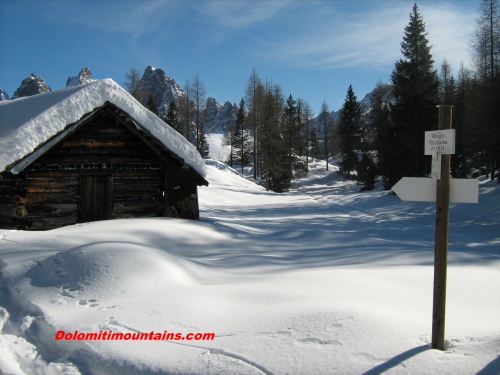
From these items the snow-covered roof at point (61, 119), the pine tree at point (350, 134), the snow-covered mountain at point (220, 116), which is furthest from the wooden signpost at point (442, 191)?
the snow-covered mountain at point (220, 116)

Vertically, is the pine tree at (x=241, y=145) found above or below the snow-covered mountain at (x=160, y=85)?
Answer: below

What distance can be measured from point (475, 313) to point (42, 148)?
9.78 m

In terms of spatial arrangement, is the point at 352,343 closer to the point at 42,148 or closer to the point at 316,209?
the point at 42,148

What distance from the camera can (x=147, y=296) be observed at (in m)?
4.02

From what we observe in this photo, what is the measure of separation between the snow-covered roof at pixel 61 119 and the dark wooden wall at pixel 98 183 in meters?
0.55

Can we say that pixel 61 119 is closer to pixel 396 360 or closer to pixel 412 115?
pixel 396 360

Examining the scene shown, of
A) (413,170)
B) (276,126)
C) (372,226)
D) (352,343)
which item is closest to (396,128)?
(413,170)

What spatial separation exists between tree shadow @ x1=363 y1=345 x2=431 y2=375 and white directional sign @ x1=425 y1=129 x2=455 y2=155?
5.79 ft

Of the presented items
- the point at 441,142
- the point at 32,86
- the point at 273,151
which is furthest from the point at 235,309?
the point at 32,86

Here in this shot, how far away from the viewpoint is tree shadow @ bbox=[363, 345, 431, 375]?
2.63 m

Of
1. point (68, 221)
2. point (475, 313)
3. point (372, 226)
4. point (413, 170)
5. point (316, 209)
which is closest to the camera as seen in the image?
point (475, 313)

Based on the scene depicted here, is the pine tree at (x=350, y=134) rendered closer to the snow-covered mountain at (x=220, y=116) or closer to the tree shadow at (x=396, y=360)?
the tree shadow at (x=396, y=360)

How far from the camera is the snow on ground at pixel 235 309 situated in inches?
111

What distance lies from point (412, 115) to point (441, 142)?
1046 inches
